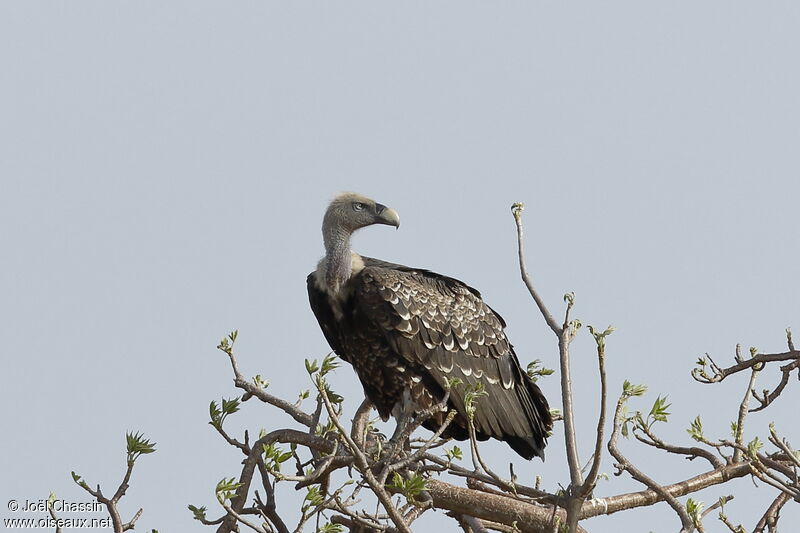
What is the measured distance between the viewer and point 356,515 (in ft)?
20.0

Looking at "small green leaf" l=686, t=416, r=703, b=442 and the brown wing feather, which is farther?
the brown wing feather

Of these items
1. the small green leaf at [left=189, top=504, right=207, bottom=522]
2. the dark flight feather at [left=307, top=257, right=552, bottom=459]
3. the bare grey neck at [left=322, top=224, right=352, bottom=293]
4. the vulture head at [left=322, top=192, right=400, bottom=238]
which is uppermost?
the vulture head at [left=322, top=192, right=400, bottom=238]

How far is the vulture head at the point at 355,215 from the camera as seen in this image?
991 centimetres

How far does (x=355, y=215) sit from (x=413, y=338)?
1.28 metres

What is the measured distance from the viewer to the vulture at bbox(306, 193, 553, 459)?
9.34 metres

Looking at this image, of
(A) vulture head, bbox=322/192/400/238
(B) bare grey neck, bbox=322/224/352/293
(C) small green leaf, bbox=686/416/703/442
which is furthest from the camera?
(A) vulture head, bbox=322/192/400/238

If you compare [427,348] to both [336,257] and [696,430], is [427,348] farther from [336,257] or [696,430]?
[696,430]

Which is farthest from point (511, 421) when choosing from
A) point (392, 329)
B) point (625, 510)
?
point (625, 510)

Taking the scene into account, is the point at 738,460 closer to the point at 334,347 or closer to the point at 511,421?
the point at 511,421

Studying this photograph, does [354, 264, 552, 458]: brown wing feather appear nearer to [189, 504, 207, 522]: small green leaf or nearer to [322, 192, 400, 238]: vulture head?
[322, 192, 400, 238]: vulture head

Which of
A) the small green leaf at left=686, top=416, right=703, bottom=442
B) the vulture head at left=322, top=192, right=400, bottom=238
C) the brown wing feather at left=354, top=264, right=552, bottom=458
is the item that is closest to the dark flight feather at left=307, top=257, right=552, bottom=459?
the brown wing feather at left=354, top=264, right=552, bottom=458

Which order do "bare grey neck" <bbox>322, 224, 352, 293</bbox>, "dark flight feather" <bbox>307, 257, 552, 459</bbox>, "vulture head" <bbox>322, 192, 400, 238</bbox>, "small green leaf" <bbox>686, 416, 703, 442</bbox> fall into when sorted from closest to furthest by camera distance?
"small green leaf" <bbox>686, 416, 703, 442</bbox> → "dark flight feather" <bbox>307, 257, 552, 459</bbox> → "bare grey neck" <bbox>322, 224, 352, 293</bbox> → "vulture head" <bbox>322, 192, 400, 238</bbox>

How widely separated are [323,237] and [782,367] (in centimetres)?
422

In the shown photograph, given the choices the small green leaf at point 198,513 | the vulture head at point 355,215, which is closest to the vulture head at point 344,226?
the vulture head at point 355,215
